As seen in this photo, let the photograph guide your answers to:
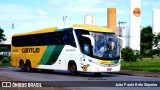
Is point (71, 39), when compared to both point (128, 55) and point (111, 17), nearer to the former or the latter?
point (128, 55)

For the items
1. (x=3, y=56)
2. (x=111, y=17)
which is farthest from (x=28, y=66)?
(x=111, y=17)

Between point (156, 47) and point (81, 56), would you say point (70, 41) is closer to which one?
point (81, 56)

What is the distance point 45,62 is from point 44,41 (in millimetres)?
1692

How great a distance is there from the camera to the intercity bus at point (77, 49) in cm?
2680

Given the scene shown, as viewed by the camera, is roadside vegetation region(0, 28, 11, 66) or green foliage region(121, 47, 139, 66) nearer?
green foliage region(121, 47, 139, 66)

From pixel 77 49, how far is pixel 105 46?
2035 mm

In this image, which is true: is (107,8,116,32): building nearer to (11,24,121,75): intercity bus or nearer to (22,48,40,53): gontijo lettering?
(22,48,40,53): gontijo lettering

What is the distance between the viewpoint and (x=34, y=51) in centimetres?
3356

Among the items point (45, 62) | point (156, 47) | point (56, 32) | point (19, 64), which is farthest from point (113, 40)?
point (156, 47)

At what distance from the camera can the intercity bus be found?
87.9 ft

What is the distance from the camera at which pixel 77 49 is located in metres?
27.6

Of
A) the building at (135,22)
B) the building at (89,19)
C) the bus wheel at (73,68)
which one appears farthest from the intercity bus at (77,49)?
the building at (89,19)

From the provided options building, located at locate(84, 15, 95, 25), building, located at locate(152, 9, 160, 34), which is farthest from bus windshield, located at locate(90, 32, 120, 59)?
building, located at locate(152, 9, 160, 34)

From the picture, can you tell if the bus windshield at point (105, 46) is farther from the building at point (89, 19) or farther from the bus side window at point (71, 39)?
the building at point (89, 19)
